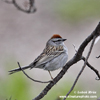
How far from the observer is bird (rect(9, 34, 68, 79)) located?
9.58 ft

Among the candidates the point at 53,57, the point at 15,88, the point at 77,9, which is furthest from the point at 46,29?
the point at 53,57

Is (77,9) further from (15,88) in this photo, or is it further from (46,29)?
(15,88)

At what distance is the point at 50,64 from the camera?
303cm

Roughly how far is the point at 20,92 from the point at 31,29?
365 cm

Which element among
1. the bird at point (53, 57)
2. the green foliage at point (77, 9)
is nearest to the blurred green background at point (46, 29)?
the green foliage at point (77, 9)

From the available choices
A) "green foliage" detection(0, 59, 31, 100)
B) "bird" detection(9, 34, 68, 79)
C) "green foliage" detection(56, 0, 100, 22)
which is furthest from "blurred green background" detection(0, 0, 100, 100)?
"bird" detection(9, 34, 68, 79)

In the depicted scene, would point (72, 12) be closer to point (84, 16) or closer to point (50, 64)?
point (84, 16)

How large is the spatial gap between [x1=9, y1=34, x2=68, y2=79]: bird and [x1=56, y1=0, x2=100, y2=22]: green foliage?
14.7 feet

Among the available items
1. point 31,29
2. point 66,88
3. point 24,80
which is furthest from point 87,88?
point 31,29

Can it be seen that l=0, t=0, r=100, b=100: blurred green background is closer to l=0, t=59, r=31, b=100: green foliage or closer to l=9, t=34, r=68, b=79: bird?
l=0, t=59, r=31, b=100: green foliage

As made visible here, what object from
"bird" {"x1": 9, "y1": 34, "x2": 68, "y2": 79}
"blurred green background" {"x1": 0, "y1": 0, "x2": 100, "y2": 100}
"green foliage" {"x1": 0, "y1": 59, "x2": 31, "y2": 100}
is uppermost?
"blurred green background" {"x1": 0, "y1": 0, "x2": 100, "y2": 100}

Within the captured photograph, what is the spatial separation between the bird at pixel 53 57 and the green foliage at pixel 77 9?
4.49 m

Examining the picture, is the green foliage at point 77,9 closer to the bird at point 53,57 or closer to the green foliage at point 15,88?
the green foliage at point 15,88

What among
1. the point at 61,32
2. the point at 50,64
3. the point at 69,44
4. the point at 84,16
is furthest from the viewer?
the point at 84,16
